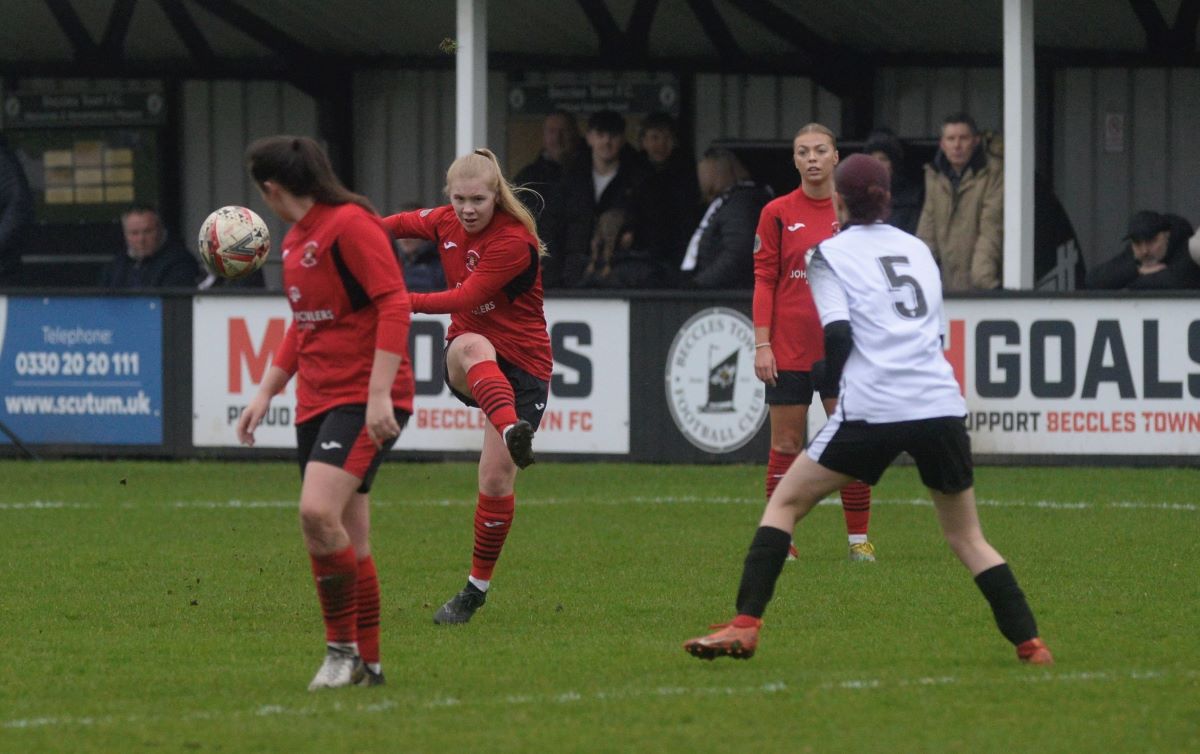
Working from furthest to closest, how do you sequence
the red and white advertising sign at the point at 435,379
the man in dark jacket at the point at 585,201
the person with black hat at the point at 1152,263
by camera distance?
the man in dark jacket at the point at 585,201
the red and white advertising sign at the point at 435,379
the person with black hat at the point at 1152,263

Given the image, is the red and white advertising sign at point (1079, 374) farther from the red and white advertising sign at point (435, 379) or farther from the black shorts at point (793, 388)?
the black shorts at point (793, 388)

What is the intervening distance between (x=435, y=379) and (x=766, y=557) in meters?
9.37

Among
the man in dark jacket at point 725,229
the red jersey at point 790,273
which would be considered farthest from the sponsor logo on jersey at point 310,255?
the man in dark jacket at point 725,229

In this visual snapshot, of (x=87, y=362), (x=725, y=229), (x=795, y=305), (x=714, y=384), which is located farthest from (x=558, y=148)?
(x=795, y=305)

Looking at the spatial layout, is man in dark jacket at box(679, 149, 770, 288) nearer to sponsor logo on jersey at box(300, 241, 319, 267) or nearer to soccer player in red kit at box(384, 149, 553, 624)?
soccer player in red kit at box(384, 149, 553, 624)

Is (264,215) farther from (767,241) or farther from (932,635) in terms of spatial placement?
(932,635)

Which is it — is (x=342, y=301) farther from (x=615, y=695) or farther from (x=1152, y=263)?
(x=1152, y=263)

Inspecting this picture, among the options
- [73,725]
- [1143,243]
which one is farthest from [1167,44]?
[73,725]

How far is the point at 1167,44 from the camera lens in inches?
760

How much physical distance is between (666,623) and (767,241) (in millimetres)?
2568

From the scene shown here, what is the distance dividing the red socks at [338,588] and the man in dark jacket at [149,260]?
36.3ft

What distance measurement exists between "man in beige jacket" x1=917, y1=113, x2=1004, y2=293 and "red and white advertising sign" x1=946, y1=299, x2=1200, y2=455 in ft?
1.88

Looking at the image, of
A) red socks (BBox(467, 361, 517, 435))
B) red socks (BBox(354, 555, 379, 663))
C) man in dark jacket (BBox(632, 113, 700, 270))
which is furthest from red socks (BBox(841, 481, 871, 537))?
man in dark jacket (BBox(632, 113, 700, 270))

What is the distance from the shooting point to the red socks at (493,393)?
344 inches
